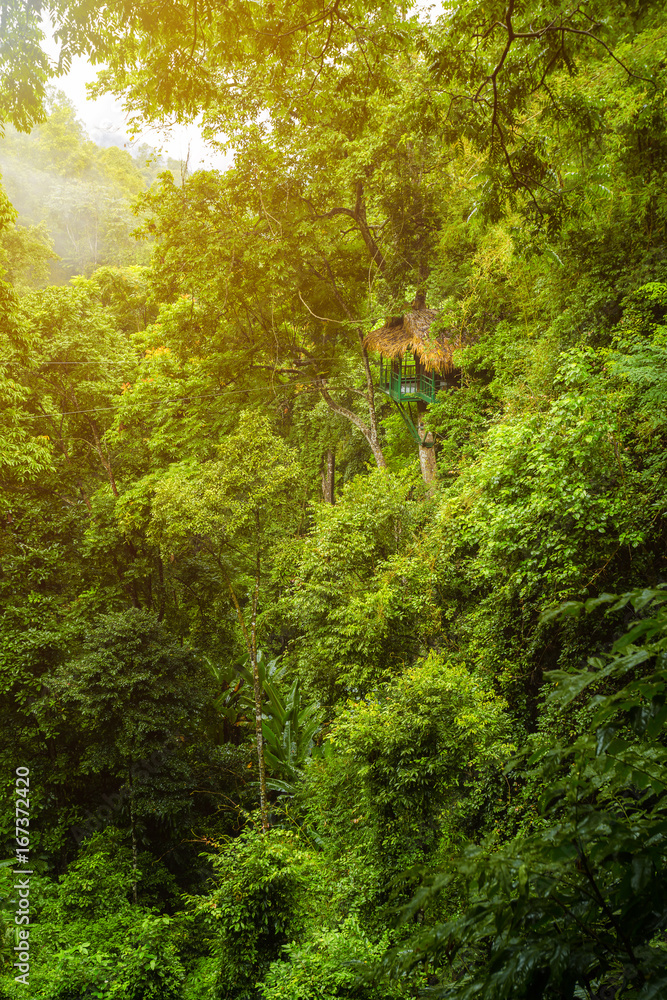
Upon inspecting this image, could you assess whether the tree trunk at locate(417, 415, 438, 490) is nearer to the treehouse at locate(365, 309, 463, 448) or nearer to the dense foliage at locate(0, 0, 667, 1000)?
the treehouse at locate(365, 309, 463, 448)

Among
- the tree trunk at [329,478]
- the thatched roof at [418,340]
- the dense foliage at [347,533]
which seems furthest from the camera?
the tree trunk at [329,478]

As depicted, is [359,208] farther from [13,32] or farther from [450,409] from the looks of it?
[13,32]

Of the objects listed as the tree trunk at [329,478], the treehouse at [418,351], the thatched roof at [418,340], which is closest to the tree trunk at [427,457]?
the treehouse at [418,351]

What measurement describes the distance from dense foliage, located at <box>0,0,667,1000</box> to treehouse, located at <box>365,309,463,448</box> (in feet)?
1.19

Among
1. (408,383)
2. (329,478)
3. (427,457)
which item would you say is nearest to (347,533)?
(427,457)

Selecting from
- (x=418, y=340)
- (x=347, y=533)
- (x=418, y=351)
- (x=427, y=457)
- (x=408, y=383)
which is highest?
(x=408, y=383)

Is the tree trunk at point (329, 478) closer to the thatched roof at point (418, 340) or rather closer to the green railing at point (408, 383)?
the green railing at point (408, 383)

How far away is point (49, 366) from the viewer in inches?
427

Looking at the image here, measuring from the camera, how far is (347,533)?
29.1 feet

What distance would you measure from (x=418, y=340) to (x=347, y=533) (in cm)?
478

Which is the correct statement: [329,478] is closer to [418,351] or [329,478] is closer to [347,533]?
[418,351]

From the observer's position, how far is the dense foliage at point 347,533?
3254 mm

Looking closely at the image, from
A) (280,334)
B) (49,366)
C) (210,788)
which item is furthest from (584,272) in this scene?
(210,788)

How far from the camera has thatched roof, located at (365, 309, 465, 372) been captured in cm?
1145
